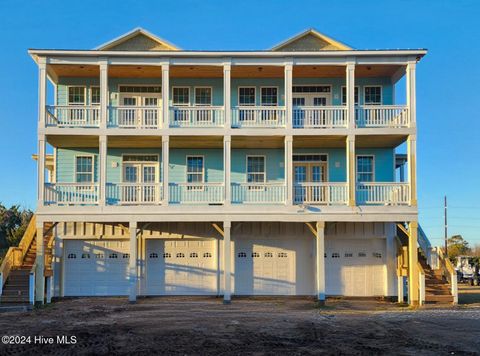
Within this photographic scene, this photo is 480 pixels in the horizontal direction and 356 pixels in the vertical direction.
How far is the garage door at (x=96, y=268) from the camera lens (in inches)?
911

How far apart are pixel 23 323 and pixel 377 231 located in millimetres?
14413

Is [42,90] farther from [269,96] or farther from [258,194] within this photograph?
[269,96]

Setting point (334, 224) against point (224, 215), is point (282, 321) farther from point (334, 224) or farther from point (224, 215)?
point (334, 224)

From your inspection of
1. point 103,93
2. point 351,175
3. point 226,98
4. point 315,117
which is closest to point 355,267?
point 351,175

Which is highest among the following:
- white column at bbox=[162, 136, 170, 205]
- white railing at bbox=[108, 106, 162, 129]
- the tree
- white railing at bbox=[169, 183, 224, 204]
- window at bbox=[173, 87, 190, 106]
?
window at bbox=[173, 87, 190, 106]

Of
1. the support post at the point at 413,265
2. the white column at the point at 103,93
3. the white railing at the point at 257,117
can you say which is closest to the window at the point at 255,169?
the white railing at the point at 257,117

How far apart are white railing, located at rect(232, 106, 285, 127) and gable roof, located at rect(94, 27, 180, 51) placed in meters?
3.72

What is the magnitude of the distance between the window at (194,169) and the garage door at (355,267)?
20.3 feet

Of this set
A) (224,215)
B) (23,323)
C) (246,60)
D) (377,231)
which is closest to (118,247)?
(224,215)

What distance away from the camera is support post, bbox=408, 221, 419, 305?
20.5 meters

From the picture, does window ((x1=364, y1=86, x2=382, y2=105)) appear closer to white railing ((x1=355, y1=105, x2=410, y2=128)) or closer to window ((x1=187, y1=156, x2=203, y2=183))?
white railing ((x1=355, y1=105, x2=410, y2=128))

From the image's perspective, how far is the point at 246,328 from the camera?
569 inches

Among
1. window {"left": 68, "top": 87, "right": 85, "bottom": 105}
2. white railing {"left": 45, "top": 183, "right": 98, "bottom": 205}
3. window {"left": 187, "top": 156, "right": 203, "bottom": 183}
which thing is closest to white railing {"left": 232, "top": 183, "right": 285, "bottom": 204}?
window {"left": 187, "top": 156, "right": 203, "bottom": 183}

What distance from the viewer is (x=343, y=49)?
875 inches
